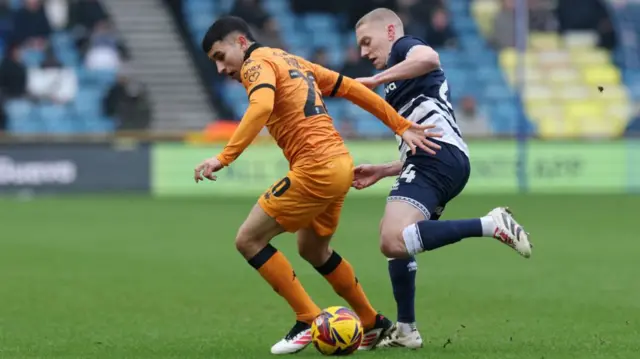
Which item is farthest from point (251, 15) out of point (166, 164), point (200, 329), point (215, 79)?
point (200, 329)

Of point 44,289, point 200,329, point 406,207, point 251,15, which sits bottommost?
point 251,15

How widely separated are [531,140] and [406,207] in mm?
17747

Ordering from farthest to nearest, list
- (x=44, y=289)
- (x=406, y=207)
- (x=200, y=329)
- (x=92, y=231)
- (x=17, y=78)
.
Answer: (x=17, y=78) < (x=92, y=231) < (x=44, y=289) < (x=200, y=329) < (x=406, y=207)

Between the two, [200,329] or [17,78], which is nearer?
[200,329]

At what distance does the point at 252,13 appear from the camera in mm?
28078

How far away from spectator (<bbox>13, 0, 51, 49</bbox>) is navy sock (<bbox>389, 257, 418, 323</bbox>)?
20872mm

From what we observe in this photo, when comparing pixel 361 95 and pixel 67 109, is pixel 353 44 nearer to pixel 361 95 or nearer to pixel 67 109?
pixel 67 109

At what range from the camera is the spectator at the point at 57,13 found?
92.6 feet

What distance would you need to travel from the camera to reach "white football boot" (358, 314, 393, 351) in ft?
26.5

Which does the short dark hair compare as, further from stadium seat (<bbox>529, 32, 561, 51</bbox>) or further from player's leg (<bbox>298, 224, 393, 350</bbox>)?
stadium seat (<bbox>529, 32, 561, 51</bbox>)

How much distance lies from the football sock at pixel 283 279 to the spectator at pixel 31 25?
68.7 ft

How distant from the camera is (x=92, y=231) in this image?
17.6 m

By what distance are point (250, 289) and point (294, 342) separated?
375 centimetres

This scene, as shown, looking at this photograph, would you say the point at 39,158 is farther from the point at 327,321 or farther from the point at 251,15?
the point at 327,321
